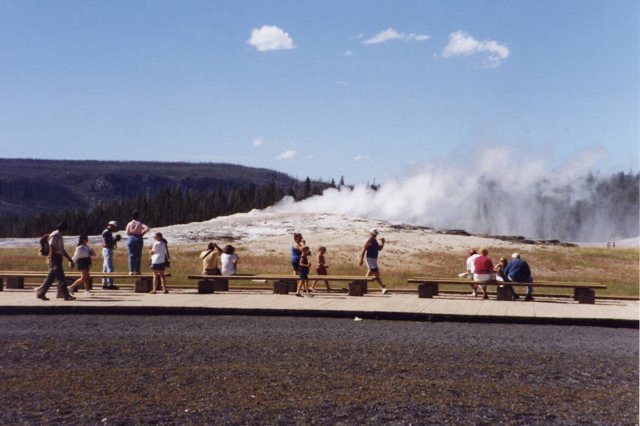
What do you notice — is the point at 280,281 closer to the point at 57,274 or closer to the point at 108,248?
the point at 108,248

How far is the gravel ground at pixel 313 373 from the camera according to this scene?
8070 millimetres

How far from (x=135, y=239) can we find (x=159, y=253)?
188 cm

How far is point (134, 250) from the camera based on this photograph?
21.9 m

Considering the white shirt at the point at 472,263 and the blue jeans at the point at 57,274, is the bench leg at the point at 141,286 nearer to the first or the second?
the blue jeans at the point at 57,274

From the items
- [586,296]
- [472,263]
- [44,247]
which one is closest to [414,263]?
[472,263]

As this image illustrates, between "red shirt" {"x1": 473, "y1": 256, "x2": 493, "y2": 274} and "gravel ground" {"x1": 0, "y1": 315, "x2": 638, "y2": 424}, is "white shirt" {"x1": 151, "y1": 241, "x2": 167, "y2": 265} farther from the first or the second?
"red shirt" {"x1": 473, "y1": 256, "x2": 493, "y2": 274}

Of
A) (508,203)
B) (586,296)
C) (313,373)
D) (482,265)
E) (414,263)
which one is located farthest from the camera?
(508,203)

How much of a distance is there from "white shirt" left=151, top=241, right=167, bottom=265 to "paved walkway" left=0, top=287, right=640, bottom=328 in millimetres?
962

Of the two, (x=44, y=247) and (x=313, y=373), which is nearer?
(x=313, y=373)

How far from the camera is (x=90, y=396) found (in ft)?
28.4

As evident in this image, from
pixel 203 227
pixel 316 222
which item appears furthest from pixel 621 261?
pixel 203 227

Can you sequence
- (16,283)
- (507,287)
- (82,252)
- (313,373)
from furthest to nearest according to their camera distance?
(16,283) → (507,287) → (82,252) → (313,373)

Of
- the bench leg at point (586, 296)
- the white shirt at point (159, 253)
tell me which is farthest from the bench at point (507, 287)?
the white shirt at point (159, 253)

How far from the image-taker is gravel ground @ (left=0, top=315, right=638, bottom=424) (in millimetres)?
8070
